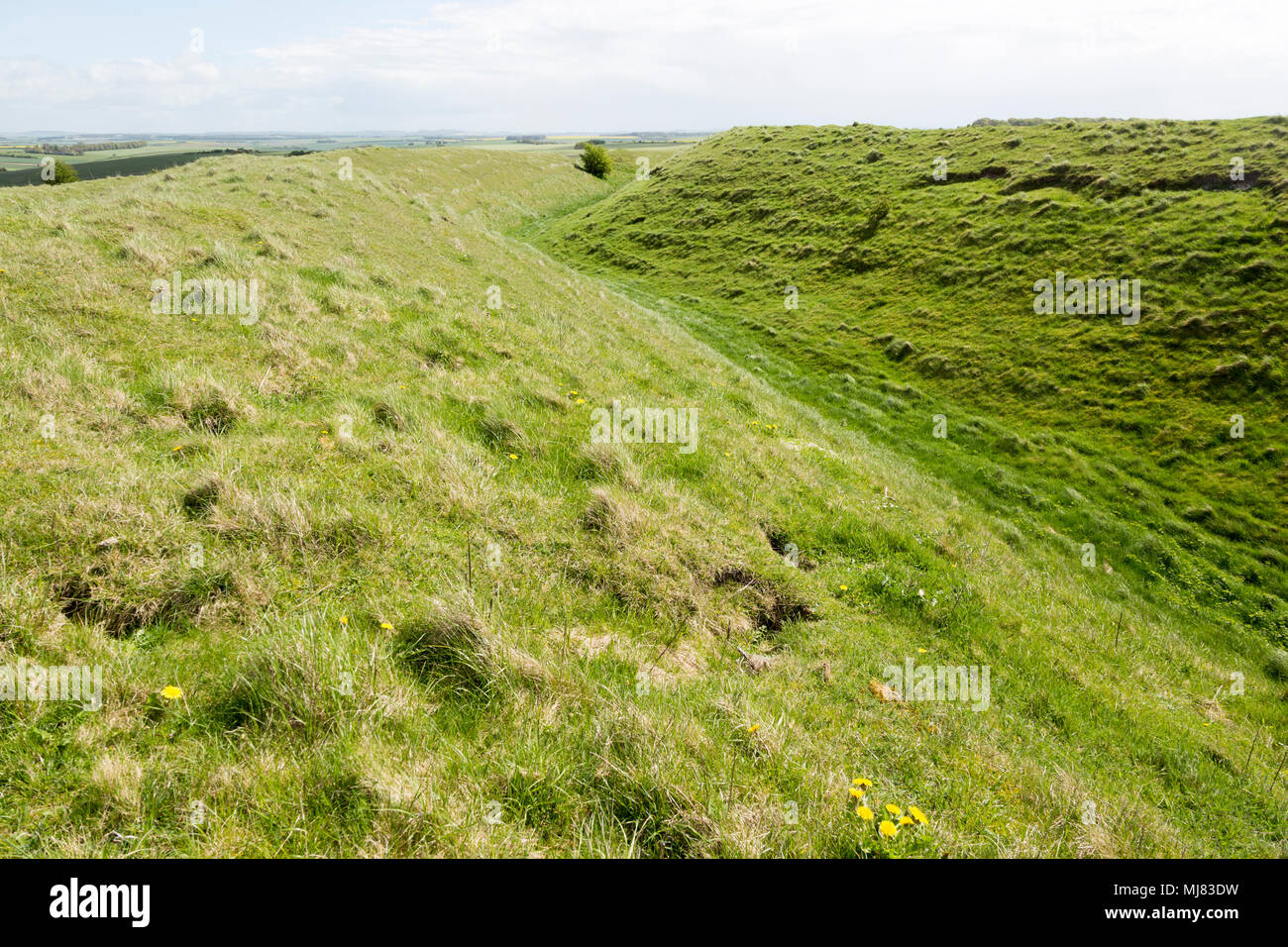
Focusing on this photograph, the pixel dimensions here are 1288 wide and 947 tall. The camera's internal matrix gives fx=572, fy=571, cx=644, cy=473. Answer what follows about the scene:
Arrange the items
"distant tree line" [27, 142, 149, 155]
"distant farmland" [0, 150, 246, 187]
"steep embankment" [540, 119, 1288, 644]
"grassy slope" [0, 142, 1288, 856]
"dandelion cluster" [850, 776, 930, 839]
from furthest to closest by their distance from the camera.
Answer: "distant tree line" [27, 142, 149, 155] → "distant farmland" [0, 150, 246, 187] → "steep embankment" [540, 119, 1288, 644] → "dandelion cluster" [850, 776, 930, 839] → "grassy slope" [0, 142, 1288, 856]

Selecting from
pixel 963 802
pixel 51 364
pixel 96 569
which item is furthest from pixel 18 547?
pixel 963 802

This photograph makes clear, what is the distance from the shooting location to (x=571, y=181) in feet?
246

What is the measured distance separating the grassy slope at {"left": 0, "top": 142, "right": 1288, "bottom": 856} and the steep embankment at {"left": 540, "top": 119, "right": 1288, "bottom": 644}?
189 inches

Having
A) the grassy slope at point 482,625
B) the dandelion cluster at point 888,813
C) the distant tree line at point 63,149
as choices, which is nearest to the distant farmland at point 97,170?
the grassy slope at point 482,625

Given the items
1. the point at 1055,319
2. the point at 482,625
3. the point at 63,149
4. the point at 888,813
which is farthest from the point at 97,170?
the point at 63,149

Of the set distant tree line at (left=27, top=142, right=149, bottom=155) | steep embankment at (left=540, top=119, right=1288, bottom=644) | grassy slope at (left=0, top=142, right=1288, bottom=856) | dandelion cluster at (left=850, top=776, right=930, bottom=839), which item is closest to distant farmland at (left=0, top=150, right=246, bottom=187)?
steep embankment at (left=540, top=119, right=1288, bottom=644)

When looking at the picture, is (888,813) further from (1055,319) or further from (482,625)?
(1055,319)

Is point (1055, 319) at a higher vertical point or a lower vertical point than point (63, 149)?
lower

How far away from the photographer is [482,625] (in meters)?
4.44

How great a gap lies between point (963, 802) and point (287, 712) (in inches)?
190

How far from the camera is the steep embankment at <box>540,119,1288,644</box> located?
1670cm

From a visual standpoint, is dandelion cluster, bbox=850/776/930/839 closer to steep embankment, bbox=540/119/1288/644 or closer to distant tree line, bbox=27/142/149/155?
steep embankment, bbox=540/119/1288/644

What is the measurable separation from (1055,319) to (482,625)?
98.2ft
